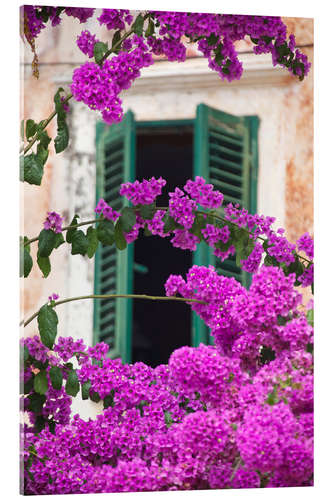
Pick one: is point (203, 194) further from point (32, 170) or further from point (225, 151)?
point (32, 170)

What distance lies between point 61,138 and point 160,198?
0.98 feet

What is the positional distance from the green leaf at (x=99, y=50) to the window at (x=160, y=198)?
0.67 feet

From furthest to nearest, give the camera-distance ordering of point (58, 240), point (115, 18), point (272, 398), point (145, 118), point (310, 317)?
1. point (145, 118)
2. point (115, 18)
3. point (58, 240)
4. point (310, 317)
5. point (272, 398)

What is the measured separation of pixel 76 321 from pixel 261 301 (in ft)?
1.77

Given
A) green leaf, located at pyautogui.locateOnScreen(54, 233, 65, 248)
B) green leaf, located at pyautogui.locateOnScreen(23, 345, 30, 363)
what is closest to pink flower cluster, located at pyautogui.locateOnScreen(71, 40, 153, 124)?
green leaf, located at pyautogui.locateOnScreen(54, 233, 65, 248)

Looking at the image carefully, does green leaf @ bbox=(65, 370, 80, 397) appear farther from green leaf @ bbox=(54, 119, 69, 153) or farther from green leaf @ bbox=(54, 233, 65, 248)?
green leaf @ bbox=(54, 119, 69, 153)

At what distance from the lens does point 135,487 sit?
2287mm

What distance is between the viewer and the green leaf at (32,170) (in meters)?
2.46

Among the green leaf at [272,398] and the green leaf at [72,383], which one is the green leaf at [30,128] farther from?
the green leaf at [272,398]

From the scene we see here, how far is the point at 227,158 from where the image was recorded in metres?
2.77

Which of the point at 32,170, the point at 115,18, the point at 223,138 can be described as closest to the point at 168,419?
the point at 32,170

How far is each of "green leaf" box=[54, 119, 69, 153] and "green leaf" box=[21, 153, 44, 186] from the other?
9 cm

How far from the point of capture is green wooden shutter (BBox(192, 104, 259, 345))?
267cm
